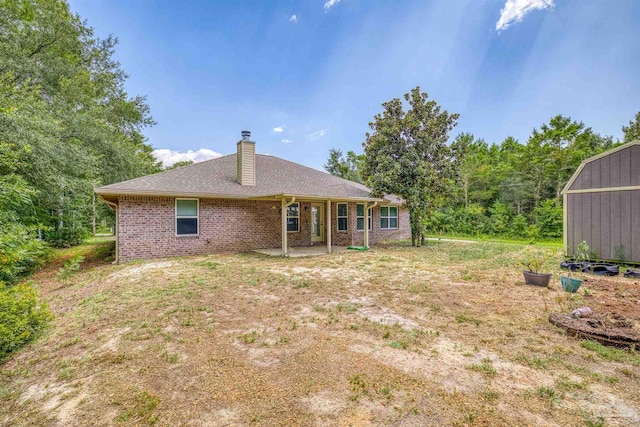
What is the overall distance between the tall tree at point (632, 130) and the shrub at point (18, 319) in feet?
99.9

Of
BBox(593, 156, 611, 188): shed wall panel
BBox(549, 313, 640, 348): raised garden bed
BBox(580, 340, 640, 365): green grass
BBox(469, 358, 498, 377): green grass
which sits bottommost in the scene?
BBox(469, 358, 498, 377): green grass

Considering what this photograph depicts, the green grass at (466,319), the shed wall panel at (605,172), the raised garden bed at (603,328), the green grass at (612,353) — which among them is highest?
the shed wall panel at (605,172)

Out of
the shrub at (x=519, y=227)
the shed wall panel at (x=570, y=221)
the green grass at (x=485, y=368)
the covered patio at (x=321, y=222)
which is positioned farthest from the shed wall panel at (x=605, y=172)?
the shrub at (x=519, y=227)

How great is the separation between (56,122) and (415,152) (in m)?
12.8

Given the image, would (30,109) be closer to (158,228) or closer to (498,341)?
(158,228)

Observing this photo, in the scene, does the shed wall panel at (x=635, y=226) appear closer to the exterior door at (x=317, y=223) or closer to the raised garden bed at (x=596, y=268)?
the raised garden bed at (x=596, y=268)

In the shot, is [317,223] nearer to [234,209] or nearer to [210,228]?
[234,209]

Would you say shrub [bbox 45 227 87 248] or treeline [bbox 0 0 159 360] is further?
shrub [bbox 45 227 87 248]

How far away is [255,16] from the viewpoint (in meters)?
13.2

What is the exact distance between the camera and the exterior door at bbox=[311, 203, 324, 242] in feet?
42.9

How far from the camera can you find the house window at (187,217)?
9852 millimetres

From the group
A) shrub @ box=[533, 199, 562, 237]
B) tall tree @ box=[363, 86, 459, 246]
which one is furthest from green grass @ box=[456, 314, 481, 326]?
shrub @ box=[533, 199, 562, 237]

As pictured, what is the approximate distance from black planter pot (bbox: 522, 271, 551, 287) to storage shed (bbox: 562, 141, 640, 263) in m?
3.64

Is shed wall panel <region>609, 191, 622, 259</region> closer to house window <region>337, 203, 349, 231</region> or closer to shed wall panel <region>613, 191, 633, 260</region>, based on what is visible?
shed wall panel <region>613, 191, 633, 260</region>
